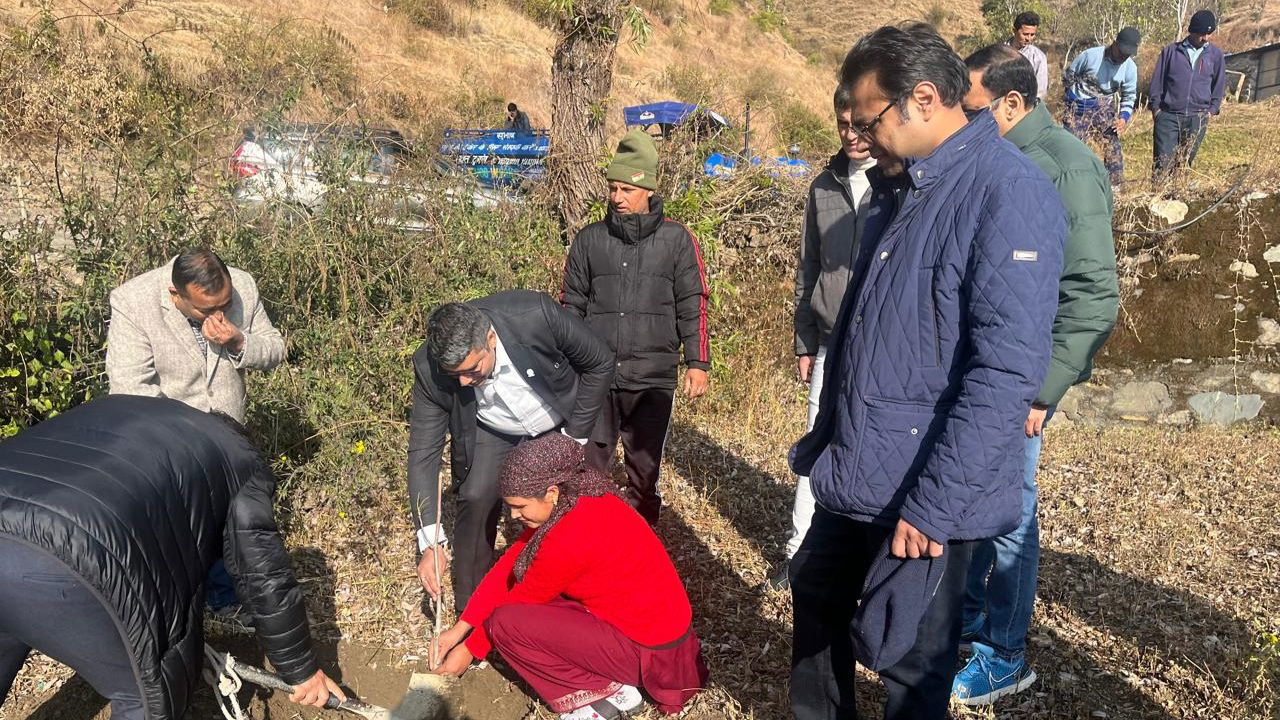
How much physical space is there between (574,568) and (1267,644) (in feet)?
6.90

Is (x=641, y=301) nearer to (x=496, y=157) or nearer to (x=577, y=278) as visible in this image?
(x=577, y=278)

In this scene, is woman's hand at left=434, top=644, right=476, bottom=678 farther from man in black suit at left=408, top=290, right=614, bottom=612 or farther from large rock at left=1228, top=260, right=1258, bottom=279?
large rock at left=1228, top=260, right=1258, bottom=279

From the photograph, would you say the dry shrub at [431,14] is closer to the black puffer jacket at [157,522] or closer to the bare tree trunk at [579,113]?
the bare tree trunk at [579,113]

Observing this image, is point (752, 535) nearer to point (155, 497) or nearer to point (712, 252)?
point (712, 252)

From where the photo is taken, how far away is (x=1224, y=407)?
6.16m

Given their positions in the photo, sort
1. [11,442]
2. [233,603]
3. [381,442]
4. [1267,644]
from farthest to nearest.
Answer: [381,442] → [233,603] → [1267,644] → [11,442]

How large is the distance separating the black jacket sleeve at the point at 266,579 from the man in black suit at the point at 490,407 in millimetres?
555

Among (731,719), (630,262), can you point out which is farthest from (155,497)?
(630,262)

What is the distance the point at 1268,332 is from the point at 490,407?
586 centimetres

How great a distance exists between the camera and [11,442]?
2051 mm

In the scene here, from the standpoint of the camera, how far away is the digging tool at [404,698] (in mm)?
2564

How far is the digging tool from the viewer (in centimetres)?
256

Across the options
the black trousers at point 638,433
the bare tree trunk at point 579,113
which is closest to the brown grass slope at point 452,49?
the bare tree trunk at point 579,113

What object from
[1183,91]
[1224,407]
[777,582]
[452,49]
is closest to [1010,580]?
[777,582]
